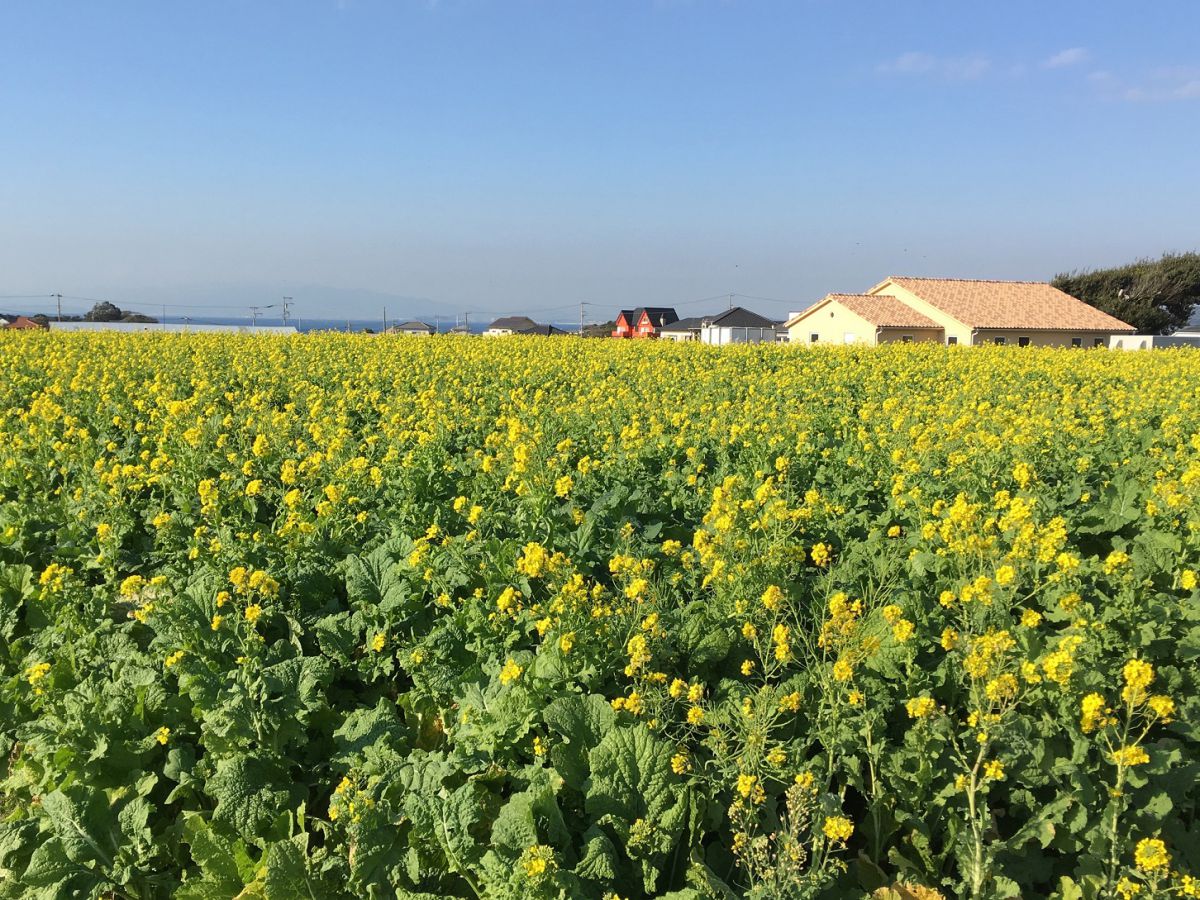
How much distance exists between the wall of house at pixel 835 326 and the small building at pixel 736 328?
342cm

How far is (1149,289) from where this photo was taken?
6112 centimetres

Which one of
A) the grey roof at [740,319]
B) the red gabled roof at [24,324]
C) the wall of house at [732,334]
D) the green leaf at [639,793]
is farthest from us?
the grey roof at [740,319]

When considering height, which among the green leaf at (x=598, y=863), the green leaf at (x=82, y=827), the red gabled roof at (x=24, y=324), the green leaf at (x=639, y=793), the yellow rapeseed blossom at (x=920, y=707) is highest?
the red gabled roof at (x=24, y=324)

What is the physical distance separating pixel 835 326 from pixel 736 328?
13.5m

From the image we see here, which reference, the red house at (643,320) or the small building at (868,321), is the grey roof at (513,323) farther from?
the small building at (868,321)

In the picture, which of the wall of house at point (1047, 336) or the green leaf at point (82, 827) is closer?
the green leaf at point (82, 827)

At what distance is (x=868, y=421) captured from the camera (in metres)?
9.09

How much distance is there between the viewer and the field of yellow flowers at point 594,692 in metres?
2.64

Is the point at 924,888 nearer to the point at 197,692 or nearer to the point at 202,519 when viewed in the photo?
the point at 197,692

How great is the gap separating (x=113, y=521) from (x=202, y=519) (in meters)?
0.57

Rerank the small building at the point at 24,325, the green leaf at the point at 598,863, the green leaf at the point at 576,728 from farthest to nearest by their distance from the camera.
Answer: the small building at the point at 24,325 < the green leaf at the point at 576,728 < the green leaf at the point at 598,863

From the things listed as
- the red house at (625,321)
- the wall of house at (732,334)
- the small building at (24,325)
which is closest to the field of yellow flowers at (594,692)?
the small building at (24,325)

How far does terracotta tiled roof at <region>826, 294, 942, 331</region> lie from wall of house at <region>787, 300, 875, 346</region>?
376mm

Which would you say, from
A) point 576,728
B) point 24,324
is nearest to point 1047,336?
point 576,728
